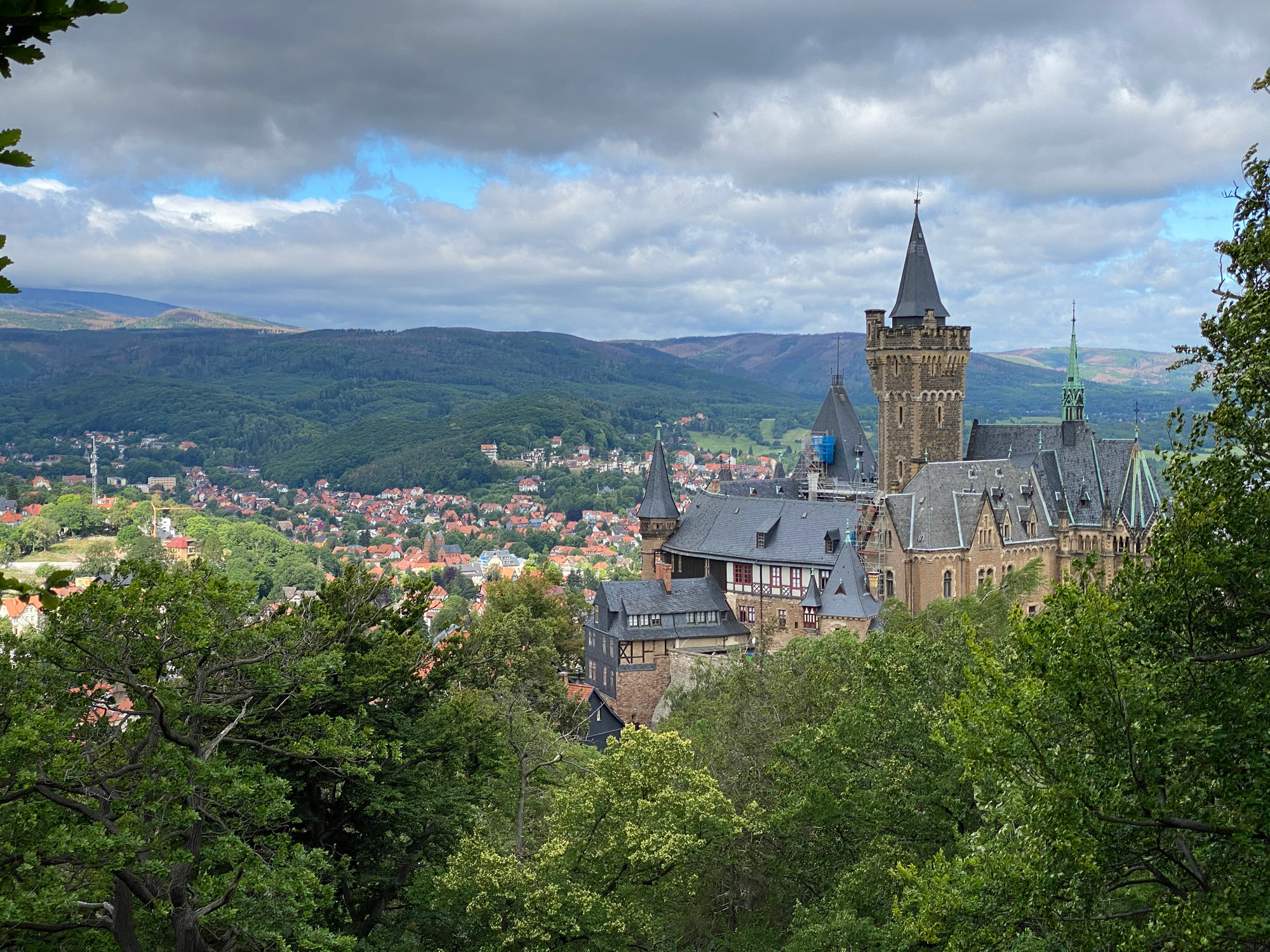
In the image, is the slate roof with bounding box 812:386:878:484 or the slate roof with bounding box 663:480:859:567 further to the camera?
the slate roof with bounding box 812:386:878:484

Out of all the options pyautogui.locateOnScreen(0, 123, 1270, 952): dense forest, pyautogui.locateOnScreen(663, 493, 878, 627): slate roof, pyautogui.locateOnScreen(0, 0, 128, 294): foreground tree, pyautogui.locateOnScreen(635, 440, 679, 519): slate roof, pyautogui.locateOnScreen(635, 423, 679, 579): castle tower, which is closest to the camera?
pyautogui.locateOnScreen(0, 0, 128, 294): foreground tree

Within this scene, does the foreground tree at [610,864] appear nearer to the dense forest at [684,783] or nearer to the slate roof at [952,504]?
the dense forest at [684,783]

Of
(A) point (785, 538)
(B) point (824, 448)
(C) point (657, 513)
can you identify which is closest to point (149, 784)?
(A) point (785, 538)

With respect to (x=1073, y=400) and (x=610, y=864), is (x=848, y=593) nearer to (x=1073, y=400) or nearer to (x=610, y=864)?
(x=1073, y=400)

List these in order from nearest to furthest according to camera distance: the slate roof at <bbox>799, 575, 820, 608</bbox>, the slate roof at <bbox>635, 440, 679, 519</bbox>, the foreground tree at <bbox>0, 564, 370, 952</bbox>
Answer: the foreground tree at <bbox>0, 564, 370, 952</bbox> < the slate roof at <bbox>799, 575, 820, 608</bbox> < the slate roof at <bbox>635, 440, 679, 519</bbox>

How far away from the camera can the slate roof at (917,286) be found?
67688 mm

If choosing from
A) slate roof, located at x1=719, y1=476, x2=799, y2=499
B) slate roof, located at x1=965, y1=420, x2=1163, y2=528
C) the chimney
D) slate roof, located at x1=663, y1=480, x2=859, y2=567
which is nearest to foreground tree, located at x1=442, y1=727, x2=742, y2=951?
slate roof, located at x1=663, y1=480, x2=859, y2=567

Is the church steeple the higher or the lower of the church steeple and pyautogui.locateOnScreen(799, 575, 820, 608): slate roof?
the higher

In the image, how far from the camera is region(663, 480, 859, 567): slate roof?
67.2 metres

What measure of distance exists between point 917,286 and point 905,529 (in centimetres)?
1557

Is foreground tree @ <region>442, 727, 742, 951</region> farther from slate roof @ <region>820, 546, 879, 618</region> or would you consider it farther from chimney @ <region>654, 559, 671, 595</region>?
chimney @ <region>654, 559, 671, 595</region>

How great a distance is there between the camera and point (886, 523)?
2430 inches

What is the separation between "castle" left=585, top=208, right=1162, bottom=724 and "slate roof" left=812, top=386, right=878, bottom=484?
28.5ft

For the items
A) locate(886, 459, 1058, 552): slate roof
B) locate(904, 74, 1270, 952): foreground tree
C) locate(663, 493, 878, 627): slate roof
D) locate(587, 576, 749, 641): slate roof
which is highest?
locate(904, 74, 1270, 952): foreground tree
